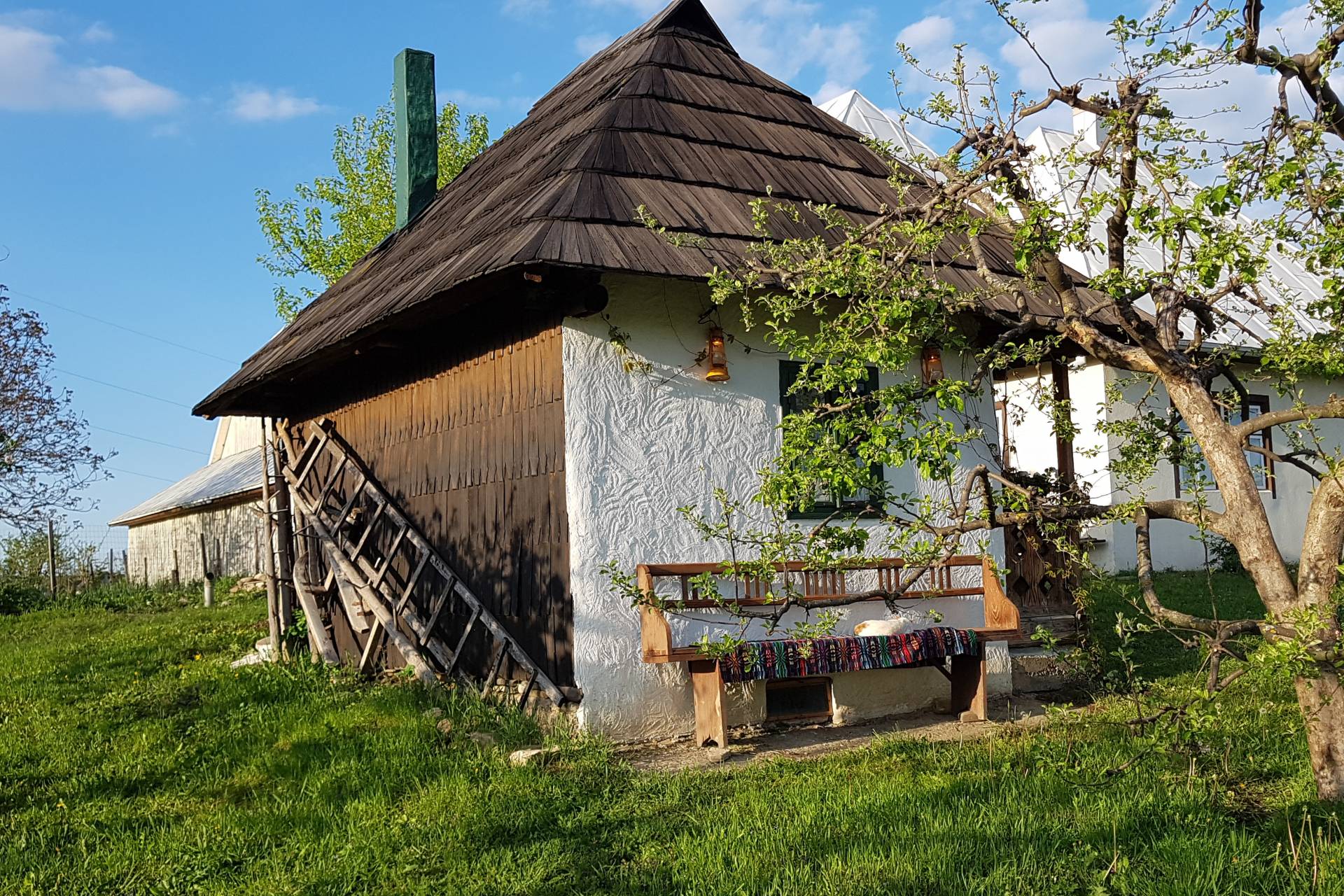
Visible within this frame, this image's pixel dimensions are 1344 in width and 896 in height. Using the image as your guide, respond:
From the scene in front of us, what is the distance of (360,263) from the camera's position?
468 inches

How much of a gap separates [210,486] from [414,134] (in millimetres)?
13261

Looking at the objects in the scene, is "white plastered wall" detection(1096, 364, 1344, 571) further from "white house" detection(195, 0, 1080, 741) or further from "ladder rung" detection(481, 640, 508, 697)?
"ladder rung" detection(481, 640, 508, 697)

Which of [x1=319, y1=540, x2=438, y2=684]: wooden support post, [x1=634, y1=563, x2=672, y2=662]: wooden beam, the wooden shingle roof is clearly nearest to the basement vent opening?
[x1=634, y1=563, x2=672, y2=662]: wooden beam

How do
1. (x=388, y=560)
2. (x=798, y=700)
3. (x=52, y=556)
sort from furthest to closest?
(x=52, y=556), (x=388, y=560), (x=798, y=700)

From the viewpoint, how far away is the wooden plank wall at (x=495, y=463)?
23.5 ft

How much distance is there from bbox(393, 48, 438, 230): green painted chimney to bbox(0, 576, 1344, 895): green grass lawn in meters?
6.15

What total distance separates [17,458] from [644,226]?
61.1 feet

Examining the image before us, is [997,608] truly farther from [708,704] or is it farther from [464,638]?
[464,638]

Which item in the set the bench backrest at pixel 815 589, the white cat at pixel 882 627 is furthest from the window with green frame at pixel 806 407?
the white cat at pixel 882 627

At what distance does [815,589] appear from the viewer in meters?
7.62

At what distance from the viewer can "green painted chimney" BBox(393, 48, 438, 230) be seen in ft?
39.6

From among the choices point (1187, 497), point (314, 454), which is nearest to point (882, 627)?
point (314, 454)

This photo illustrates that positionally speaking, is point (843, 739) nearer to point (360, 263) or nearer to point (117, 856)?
point (117, 856)

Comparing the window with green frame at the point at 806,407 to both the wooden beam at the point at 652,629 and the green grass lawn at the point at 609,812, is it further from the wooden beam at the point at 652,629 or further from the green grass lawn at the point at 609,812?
the green grass lawn at the point at 609,812
